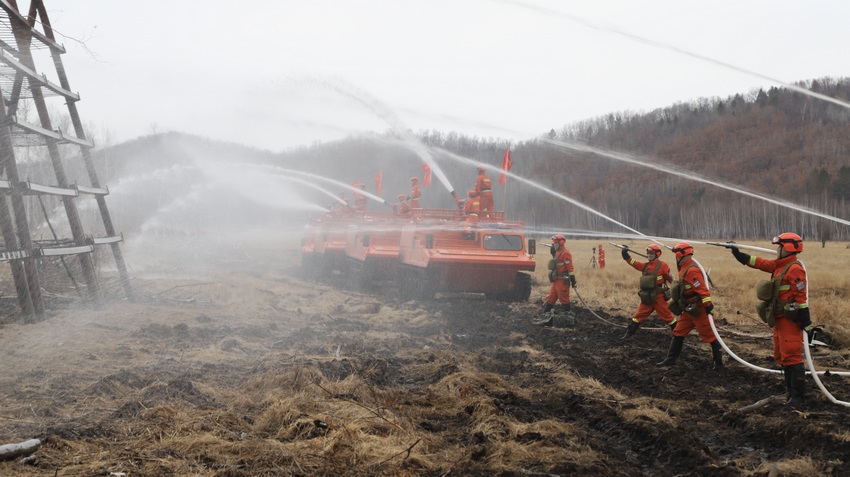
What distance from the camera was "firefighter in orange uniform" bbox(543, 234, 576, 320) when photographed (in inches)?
497

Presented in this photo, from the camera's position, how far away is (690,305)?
28.3 ft

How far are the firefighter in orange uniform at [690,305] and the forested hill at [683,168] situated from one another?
53207mm

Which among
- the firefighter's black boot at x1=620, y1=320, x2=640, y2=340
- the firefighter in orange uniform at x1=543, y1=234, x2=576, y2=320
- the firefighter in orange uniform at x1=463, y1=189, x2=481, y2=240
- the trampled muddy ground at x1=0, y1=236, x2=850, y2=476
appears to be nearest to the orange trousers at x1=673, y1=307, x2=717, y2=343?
the trampled muddy ground at x1=0, y1=236, x2=850, y2=476

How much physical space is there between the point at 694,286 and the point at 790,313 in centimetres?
205

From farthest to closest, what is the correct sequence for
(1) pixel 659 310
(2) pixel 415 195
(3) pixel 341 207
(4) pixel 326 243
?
(4) pixel 326 243
(3) pixel 341 207
(2) pixel 415 195
(1) pixel 659 310

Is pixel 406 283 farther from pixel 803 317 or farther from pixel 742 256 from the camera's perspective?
pixel 803 317

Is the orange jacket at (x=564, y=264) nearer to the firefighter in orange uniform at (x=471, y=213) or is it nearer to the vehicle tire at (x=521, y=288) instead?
the vehicle tire at (x=521, y=288)

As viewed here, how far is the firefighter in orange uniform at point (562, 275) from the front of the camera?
12.6 meters

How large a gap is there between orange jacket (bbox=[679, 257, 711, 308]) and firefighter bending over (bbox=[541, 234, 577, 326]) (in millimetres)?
3862

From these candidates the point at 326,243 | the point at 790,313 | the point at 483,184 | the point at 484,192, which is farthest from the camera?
the point at 326,243

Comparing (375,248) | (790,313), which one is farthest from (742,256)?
(375,248)

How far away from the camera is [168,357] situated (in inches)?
340

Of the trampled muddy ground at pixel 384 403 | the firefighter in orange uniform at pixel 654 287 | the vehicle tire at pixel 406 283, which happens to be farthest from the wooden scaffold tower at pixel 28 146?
the firefighter in orange uniform at pixel 654 287

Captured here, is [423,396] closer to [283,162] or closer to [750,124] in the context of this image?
[283,162]
